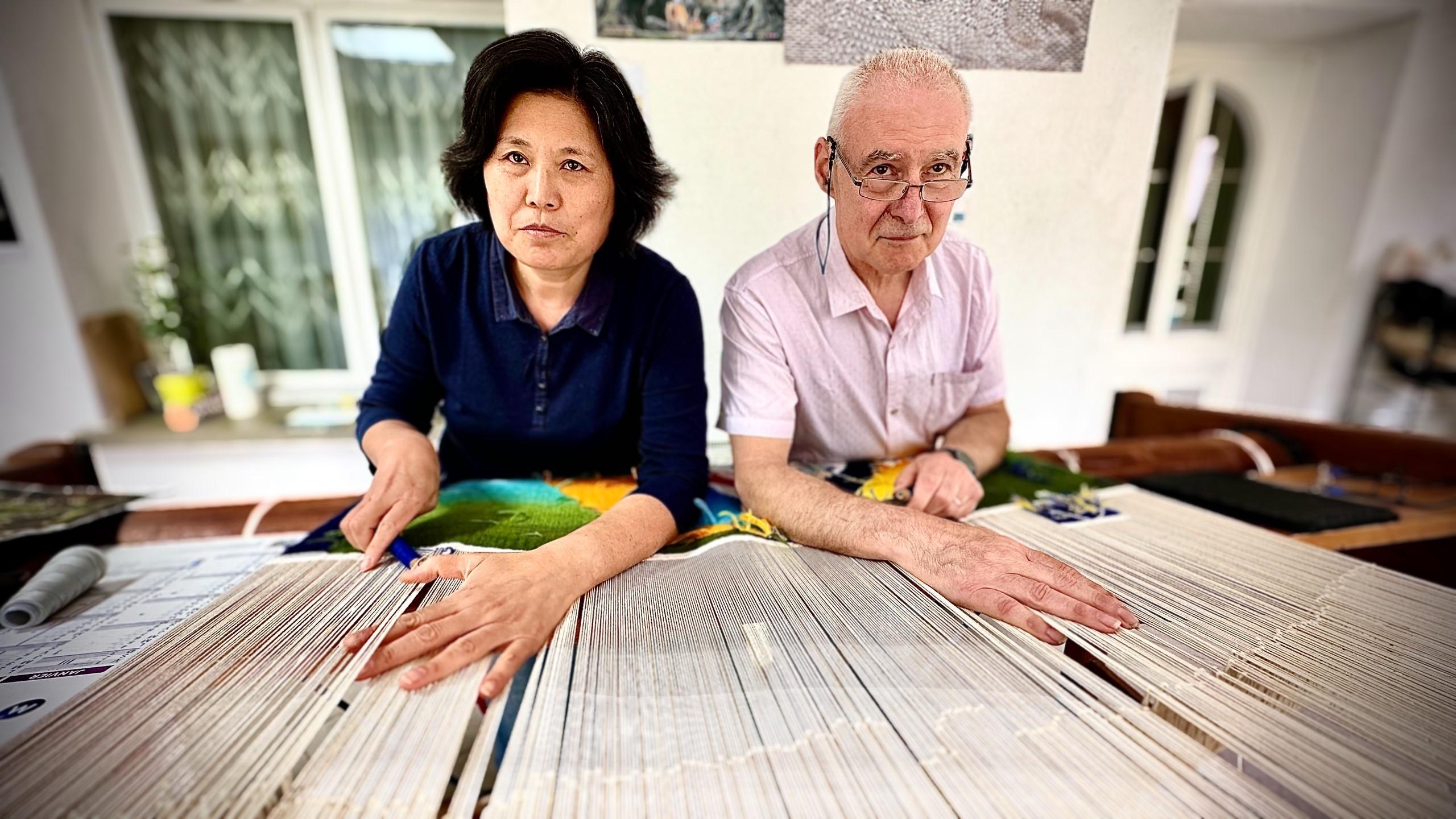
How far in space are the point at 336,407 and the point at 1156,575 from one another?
10.2 ft

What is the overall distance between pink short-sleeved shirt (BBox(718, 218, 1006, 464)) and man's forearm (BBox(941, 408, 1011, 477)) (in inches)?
2.1

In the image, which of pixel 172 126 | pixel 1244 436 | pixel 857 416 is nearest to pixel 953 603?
pixel 857 416

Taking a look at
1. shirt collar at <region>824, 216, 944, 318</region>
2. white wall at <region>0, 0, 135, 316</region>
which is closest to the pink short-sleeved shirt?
shirt collar at <region>824, 216, 944, 318</region>

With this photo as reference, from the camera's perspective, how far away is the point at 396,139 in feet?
8.07

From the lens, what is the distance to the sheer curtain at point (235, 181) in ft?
7.92

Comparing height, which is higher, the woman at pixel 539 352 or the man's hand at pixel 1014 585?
the woman at pixel 539 352

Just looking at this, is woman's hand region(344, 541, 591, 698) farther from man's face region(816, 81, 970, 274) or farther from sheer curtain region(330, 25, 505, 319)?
sheer curtain region(330, 25, 505, 319)

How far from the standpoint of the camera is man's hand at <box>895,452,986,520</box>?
91 centimetres

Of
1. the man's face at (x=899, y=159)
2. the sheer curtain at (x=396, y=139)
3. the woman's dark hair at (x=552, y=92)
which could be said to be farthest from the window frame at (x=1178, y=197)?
the sheer curtain at (x=396, y=139)

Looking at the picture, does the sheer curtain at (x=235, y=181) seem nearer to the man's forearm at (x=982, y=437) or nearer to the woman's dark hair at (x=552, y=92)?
the woman's dark hair at (x=552, y=92)

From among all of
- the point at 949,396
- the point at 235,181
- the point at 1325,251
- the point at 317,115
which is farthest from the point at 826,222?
the point at 1325,251

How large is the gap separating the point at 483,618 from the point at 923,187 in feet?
2.54

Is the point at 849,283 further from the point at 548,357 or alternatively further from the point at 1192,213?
the point at 1192,213

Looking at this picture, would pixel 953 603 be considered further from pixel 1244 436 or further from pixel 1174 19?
pixel 1244 436
